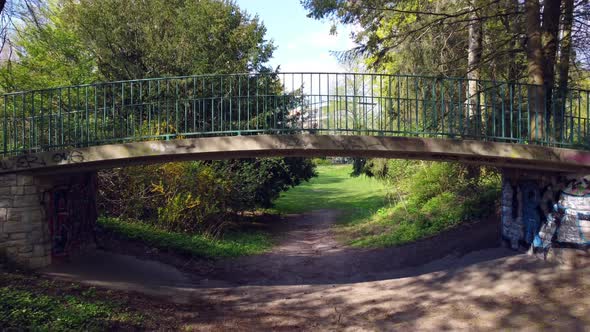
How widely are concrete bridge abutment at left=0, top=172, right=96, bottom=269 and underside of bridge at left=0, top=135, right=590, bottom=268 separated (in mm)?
16

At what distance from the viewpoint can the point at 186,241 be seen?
14438 millimetres

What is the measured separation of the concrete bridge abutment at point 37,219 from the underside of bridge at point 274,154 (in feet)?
0.05

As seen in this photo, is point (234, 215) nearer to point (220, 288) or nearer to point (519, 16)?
point (220, 288)

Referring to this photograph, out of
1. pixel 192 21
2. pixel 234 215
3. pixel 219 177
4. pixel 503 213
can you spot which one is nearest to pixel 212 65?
pixel 192 21

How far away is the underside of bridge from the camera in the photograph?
335 inches

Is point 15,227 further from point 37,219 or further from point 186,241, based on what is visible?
point 186,241

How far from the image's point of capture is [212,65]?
18.3m

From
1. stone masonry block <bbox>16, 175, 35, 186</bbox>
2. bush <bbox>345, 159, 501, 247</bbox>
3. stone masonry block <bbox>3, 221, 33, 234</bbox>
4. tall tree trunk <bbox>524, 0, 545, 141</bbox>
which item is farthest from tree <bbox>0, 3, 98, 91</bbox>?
tall tree trunk <bbox>524, 0, 545, 141</bbox>

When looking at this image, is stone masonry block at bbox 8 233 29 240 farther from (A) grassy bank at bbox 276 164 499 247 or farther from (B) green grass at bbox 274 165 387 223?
(B) green grass at bbox 274 165 387 223

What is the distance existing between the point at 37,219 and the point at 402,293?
7.32 m

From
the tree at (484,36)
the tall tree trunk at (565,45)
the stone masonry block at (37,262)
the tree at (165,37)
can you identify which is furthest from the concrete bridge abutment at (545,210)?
the tree at (165,37)

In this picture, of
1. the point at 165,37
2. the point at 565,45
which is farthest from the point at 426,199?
the point at 165,37

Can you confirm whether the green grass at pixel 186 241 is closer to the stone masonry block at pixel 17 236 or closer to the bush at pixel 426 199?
the bush at pixel 426 199

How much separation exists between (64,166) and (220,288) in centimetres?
414
